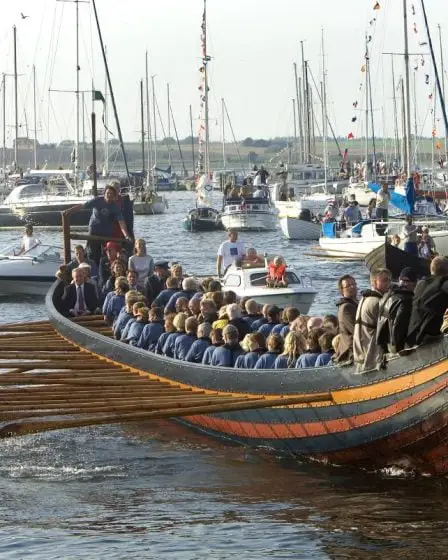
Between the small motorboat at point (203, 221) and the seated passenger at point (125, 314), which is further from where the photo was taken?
the small motorboat at point (203, 221)

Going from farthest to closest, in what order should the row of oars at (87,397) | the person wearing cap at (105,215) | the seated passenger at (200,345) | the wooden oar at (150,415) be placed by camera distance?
Result: the person wearing cap at (105,215), the seated passenger at (200,345), the row of oars at (87,397), the wooden oar at (150,415)

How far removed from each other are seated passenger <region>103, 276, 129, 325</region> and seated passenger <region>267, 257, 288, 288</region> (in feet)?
28.4

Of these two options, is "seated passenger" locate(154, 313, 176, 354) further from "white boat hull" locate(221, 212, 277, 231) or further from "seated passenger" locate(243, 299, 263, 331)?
"white boat hull" locate(221, 212, 277, 231)

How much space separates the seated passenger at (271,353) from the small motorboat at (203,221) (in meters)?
53.2

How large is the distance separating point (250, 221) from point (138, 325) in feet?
158

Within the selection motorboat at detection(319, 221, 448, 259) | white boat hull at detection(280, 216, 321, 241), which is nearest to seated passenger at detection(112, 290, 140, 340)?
motorboat at detection(319, 221, 448, 259)

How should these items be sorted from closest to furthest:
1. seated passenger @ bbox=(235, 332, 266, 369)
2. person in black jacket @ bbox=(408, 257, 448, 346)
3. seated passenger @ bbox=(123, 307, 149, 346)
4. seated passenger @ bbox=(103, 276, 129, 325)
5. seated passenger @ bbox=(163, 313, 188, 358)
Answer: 1. person in black jacket @ bbox=(408, 257, 448, 346)
2. seated passenger @ bbox=(235, 332, 266, 369)
3. seated passenger @ bbox=(163, 313, 188, 358)
4. seated passenger @ bbox=(123, 307, 149, 346)
5. seated passenger @ bbox=(103, 276, 129, 325)

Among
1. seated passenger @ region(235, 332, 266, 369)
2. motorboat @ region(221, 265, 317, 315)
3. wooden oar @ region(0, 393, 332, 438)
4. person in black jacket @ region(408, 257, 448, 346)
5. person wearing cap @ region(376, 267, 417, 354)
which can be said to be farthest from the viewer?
motorboat @ region(221, 265, 317, 315)

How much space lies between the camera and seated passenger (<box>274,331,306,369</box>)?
16984mm

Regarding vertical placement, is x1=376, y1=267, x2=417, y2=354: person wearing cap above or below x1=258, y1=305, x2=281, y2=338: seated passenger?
above

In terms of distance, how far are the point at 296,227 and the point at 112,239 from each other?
36032mm

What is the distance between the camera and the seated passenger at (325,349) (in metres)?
16.6

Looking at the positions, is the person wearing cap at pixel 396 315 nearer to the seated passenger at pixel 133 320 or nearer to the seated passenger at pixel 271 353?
the seated passenger at pixel 271 353

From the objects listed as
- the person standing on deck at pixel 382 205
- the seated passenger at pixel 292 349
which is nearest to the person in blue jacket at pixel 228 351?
the seated passenger at pixel 292 349
